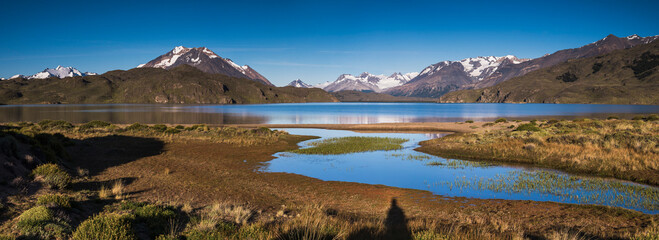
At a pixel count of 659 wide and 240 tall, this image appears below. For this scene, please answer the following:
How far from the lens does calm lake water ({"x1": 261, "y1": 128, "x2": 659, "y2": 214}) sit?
15.7 m

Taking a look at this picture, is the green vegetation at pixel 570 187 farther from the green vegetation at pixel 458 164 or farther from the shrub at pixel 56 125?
the shrub at pixel 56 125

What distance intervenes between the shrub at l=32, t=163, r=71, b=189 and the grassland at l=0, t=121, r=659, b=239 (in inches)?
6.6

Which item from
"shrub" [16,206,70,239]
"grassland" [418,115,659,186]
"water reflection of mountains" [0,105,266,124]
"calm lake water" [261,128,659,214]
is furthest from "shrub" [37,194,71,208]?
"water reflection of mountains" [0,105,266,124]

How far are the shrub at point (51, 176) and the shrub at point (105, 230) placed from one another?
805 centimetres

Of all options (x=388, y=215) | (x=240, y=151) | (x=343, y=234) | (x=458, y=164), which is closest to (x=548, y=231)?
(x=388, y=215)

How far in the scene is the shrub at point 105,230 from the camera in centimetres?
835

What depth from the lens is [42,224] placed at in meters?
9.38

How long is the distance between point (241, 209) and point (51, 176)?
33.2ft

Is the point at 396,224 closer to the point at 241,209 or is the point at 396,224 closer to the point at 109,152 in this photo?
the point at 241,209

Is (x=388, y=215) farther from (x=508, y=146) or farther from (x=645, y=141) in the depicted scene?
(x=645, y=141)

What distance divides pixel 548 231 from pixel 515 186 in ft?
25.3

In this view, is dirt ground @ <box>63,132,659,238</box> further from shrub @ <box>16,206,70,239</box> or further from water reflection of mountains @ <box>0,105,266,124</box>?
water reflection of mountains @ <box>0,105,266,124</box>

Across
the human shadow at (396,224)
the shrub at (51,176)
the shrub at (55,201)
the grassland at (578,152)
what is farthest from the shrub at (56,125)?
the human shadow at (396,224)

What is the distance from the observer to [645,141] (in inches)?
1028
